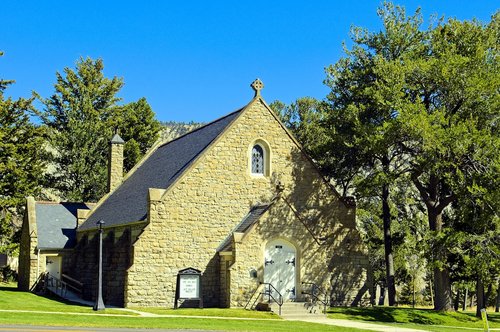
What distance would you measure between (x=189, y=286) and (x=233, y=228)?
4.01 m

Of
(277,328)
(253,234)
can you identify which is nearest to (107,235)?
(253,234)

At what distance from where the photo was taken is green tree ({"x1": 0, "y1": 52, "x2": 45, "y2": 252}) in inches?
2062

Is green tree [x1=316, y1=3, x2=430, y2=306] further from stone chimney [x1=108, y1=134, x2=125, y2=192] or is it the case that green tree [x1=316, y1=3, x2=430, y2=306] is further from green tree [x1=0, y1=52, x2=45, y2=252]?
green tree [x1=0, y1=52, x2=45, y2=252]

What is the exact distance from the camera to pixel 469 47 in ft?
118

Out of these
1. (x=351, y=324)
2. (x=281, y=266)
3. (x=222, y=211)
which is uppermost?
(x=222, y=211)

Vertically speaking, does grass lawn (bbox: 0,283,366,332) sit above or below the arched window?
below

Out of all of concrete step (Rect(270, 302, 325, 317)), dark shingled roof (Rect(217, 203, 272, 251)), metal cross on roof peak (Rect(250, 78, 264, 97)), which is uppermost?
metal cross on roof peak (Rect(250, 78, 264, 97))

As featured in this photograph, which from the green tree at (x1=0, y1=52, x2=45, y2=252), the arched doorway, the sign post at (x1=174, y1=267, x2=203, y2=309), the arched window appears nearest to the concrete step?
the arched doorway

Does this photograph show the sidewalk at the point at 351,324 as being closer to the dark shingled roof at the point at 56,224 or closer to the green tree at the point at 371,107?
the green tree at the point at 371,107

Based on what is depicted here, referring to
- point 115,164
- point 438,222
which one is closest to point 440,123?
point 438,222

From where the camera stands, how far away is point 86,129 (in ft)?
199

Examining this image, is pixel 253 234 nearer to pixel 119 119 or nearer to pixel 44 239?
pixel 44 239

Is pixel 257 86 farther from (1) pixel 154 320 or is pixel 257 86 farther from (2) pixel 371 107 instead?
(1) pixel 154 320

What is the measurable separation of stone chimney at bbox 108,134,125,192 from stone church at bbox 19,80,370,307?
5.80 m
